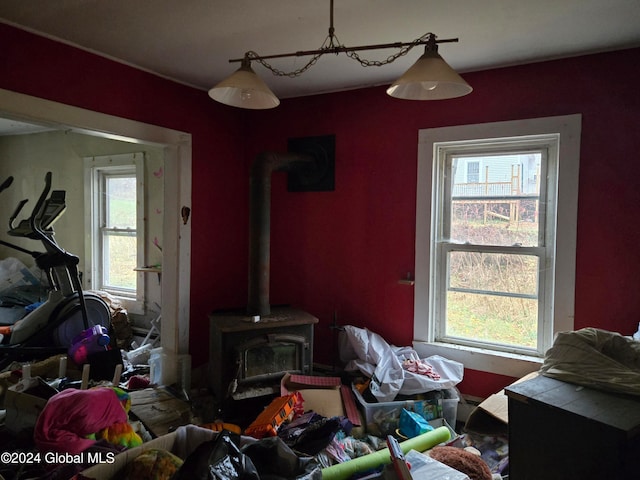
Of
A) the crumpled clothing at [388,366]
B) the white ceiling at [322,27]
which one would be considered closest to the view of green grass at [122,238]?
the white ceiling at [322,27]

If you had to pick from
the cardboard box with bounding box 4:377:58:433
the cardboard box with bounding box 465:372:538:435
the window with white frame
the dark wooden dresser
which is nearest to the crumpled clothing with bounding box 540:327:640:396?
the dark wooden dresser

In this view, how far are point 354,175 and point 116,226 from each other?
9.61 ft

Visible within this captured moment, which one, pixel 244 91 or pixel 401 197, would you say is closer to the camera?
pixel 244 91

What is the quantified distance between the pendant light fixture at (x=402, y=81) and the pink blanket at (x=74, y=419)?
160 centimetres

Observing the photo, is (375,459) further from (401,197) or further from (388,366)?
(401,197)

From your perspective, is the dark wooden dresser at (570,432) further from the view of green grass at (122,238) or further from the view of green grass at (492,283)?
the view of green grass at (122,238)

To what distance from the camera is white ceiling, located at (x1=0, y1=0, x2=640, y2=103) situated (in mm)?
1943

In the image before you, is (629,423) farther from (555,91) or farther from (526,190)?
(555,91)

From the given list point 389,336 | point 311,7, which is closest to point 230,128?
point 311,7

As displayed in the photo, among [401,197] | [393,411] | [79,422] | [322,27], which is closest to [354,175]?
[401,197]

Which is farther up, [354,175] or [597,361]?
[354,175]

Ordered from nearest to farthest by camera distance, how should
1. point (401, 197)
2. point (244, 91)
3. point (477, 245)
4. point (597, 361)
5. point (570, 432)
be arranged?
1. point (570, 432)
2. point (597, 361)
3. point (244, 91)
4. point (477, 245)
5. point (401, 197)

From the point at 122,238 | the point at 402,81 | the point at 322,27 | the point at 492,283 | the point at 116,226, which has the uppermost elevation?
the point at 322,27

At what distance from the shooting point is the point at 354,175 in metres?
3.21
